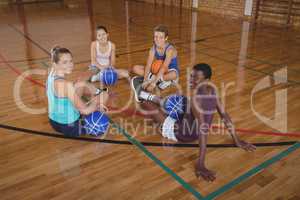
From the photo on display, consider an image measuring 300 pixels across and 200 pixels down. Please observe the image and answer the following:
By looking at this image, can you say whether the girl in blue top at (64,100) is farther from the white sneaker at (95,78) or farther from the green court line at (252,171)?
the green court line at (252,171)

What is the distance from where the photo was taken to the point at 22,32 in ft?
22.9

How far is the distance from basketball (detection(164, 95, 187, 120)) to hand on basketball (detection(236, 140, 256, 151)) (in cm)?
56

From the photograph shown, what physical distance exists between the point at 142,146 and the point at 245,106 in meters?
1.36

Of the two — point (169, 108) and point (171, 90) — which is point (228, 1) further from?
point (169, 108)

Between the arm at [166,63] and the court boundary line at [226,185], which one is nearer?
the court boundary line at [226,185]

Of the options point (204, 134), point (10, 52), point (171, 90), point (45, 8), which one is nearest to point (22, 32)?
point (10, 52)

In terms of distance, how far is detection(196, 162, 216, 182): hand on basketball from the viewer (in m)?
2.22

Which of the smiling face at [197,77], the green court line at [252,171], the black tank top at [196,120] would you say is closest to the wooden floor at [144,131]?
the green court line at [252,171]

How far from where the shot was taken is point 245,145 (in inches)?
101

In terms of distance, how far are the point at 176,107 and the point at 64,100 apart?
991 millimetres

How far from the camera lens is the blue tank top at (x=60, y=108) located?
8.11 ft

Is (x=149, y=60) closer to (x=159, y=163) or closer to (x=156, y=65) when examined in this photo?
(x=156, y=65)

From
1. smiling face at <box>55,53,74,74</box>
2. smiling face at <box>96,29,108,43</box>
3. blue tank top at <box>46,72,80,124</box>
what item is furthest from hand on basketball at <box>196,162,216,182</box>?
smiling face at <box>96,29,108,43</box>

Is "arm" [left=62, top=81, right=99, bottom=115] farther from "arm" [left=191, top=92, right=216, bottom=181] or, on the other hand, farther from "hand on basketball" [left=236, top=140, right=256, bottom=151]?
"hand on basketball" [left=236, top=140, right=256, bottom=151]
